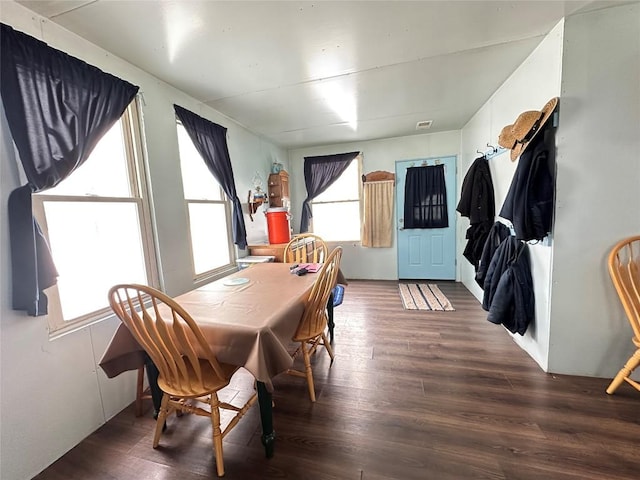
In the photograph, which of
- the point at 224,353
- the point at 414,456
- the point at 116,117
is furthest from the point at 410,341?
the point at 116,117

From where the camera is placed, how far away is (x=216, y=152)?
2824 millimetres

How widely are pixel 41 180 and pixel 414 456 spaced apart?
242 cm

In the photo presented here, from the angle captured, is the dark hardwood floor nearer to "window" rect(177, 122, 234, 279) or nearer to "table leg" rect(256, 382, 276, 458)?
"table leg" rect(256, 382, 276, 458)

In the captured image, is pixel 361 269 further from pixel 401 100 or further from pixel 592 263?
pixel 592 263

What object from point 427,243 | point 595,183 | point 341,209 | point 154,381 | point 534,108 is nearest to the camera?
point 154,381

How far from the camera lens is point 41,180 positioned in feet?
4.54

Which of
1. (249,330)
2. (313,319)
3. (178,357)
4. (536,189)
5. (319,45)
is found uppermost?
(319,45)

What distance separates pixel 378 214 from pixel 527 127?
8.73 ft

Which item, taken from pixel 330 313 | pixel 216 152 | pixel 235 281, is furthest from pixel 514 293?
pixel 216 152

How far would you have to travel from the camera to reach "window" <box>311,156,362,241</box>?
181 inches

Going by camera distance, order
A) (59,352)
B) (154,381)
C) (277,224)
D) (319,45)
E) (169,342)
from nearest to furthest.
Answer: (169,342) → (59,352) → (154,381) → (319,45) → (277,224)

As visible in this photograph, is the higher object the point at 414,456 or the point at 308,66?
the point at 308,66

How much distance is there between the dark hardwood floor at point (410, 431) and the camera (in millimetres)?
1287

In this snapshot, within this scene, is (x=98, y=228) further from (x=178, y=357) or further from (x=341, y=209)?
(x=341, y=209)
